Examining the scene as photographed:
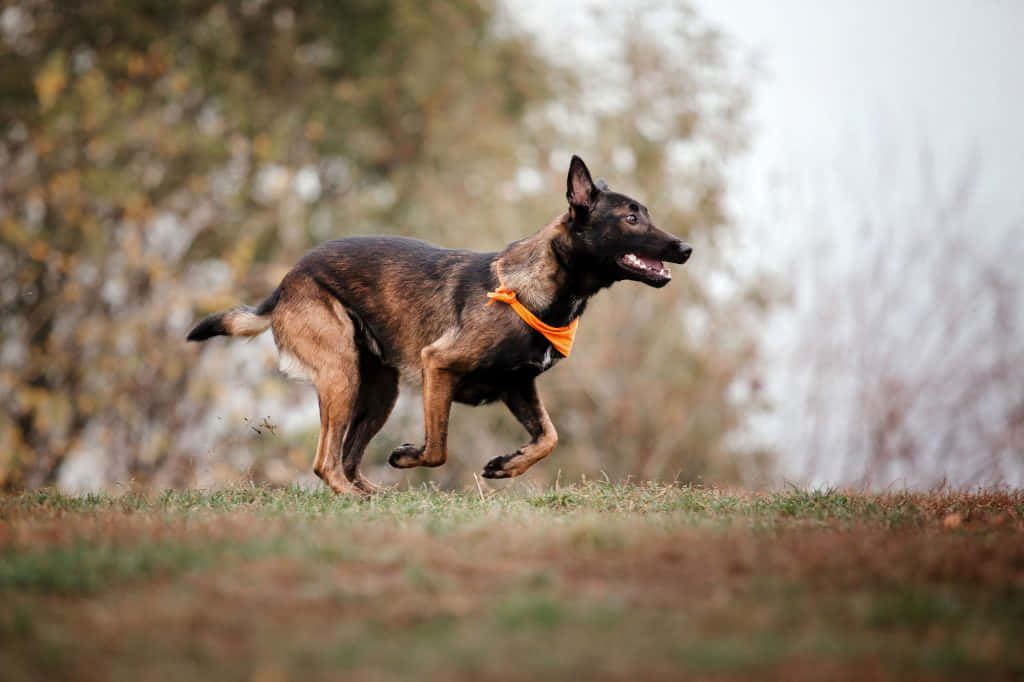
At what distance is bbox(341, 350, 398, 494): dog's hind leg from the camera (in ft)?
27.9

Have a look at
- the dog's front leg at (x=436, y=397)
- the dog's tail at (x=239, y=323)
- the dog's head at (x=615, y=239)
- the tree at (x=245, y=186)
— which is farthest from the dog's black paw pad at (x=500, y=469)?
the tree at (x=245, y=186)

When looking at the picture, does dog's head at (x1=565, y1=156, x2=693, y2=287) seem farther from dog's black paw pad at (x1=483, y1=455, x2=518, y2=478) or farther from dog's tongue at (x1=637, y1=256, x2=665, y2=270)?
dog's black paw pad at (x1=483, y1=455, x2=518, y2=478)

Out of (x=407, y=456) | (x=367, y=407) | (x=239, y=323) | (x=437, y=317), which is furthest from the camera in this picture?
(x=367, y=407)

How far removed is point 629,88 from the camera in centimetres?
1939

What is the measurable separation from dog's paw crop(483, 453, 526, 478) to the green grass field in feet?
5.40

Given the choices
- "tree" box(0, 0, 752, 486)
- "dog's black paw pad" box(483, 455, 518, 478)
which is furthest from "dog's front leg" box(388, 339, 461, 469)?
"tree" box(0, 0, 752, 486)

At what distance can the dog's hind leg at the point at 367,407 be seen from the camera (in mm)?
8508

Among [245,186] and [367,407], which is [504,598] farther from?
[245,186]

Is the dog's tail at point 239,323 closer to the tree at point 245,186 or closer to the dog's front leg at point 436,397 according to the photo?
the dog's front leg at point 436,397

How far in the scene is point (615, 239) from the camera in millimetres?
7742

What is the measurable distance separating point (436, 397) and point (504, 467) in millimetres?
695

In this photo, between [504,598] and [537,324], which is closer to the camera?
[504,598]

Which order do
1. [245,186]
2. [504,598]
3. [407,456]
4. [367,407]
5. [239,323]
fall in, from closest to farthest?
[504,598] < [407,456] < [239,323] < [367,407] < [245,186]

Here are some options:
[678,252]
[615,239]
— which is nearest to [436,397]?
[615,239]
